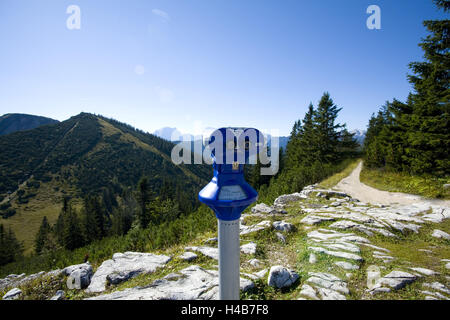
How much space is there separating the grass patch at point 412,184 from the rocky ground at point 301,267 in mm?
3605

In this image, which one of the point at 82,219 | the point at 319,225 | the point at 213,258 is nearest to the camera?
the point at 213,258

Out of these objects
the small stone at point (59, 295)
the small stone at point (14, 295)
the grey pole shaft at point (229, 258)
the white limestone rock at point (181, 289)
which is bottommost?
the small stone at point (14, 295)

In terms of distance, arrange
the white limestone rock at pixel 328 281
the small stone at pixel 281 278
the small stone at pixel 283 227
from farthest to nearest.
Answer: the small stone at pixel 283 227
the small stone at pixel 281 278
the white limestone rock at pixel 328 281

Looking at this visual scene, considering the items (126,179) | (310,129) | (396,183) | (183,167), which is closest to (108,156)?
(126,179)

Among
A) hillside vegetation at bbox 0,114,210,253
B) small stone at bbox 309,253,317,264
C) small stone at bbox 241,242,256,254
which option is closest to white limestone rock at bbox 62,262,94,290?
small stone at bbox 241,242,256,254

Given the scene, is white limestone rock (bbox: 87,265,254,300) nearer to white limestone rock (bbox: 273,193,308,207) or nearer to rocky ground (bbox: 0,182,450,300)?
rocky ground (bbox: 0,182,450,300)

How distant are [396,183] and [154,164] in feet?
446

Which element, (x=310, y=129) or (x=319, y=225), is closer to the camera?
(x=319, y=225)

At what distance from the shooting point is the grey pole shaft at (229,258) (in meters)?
2.13

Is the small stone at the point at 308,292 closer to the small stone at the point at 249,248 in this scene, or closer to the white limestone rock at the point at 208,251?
the small stone at the point at 249,248

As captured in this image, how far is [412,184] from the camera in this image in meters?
11.2

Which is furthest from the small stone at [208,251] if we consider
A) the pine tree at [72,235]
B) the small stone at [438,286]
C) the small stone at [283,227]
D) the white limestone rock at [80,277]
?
the pine tree at [72,235]

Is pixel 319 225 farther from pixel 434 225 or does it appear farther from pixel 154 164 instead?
pixel 154 164

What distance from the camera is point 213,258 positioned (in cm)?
471
